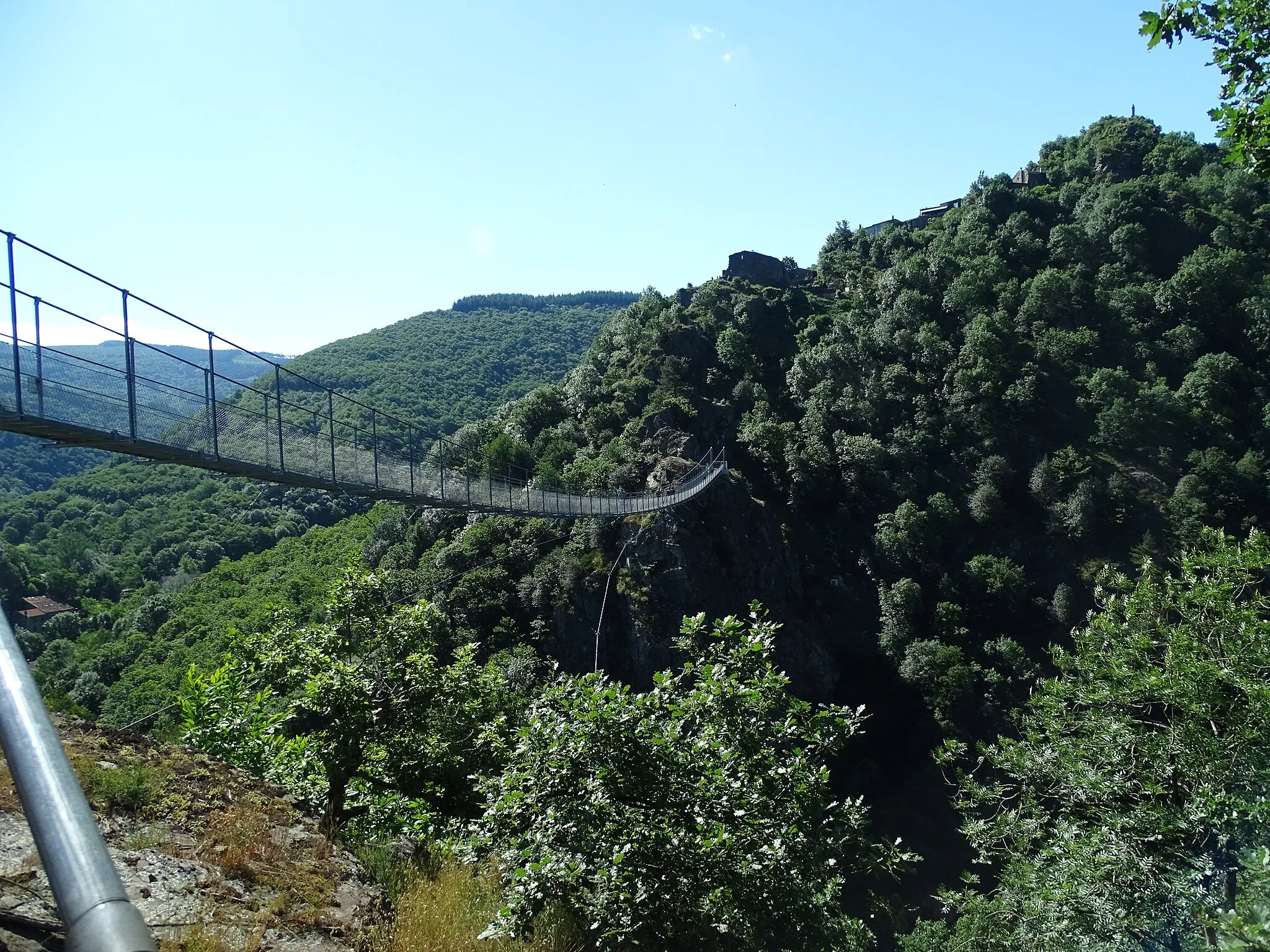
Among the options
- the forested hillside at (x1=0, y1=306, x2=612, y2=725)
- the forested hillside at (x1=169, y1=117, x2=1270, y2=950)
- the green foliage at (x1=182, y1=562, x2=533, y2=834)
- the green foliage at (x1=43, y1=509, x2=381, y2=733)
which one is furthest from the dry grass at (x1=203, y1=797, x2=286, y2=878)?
the green foliage at (x1=43, y1=509, x2=381, y2=733)

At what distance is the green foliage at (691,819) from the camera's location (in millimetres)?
3436

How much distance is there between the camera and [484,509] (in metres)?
10.2

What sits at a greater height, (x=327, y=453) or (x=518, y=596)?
(x=327, y=453)

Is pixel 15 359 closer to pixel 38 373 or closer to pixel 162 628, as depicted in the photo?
pixel 38 373

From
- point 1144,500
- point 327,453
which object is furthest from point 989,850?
point 1144,500

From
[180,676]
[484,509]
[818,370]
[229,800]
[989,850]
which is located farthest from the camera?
[818,370]

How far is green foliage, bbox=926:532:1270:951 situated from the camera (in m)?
3.12

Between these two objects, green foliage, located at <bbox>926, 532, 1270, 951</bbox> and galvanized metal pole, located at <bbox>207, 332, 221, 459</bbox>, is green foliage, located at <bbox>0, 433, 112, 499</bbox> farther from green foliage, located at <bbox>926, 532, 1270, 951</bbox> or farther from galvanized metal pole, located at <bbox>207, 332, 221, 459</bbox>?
green foliage, located at <bbox>926, 532, 1270, 951</bbox>

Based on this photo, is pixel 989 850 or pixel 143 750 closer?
pixel 143 750

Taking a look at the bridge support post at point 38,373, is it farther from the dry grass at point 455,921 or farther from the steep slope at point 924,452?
the steep slope at point 924,452

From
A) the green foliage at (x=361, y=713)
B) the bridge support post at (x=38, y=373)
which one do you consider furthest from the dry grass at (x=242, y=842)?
the bridge support post at (x=38, y=373)

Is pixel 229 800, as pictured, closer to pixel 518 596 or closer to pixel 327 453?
pixel 327 453

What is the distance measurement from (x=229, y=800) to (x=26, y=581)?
844 inches

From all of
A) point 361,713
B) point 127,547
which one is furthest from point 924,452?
point 127,547
